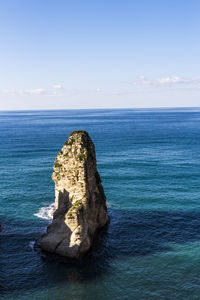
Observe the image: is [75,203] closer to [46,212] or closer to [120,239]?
[120,239]

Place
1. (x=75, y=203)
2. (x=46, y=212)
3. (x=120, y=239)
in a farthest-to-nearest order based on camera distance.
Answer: (x=46, y=212) → (x=120, y=239) → (x=75, y=203)

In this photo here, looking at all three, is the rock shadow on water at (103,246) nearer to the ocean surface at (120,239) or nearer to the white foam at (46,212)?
the ocean surface at (120,239)

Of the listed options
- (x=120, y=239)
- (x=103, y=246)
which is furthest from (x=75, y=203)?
(x=120, y=239)

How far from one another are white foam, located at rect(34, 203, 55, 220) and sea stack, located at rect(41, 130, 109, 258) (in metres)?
7.78

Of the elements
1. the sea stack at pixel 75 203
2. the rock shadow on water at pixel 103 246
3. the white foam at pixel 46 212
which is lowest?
the rock shadow on water at pixel 103 246

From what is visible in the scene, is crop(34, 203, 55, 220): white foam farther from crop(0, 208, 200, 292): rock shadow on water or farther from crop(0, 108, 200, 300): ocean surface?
crop(0, 208, 200, 292): rock shadow on water

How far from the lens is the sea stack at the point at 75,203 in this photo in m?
36.9

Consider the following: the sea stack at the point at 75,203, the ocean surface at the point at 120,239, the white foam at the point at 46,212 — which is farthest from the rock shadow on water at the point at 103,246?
the white foam at the point at 46,212

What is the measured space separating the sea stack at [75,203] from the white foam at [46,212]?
7.78 metres

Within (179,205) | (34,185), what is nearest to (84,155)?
(179,205)

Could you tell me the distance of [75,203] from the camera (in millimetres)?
38969

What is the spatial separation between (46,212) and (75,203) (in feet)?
42.3

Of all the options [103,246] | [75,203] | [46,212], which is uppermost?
[75,203]

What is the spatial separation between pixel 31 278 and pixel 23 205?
21.7 m
